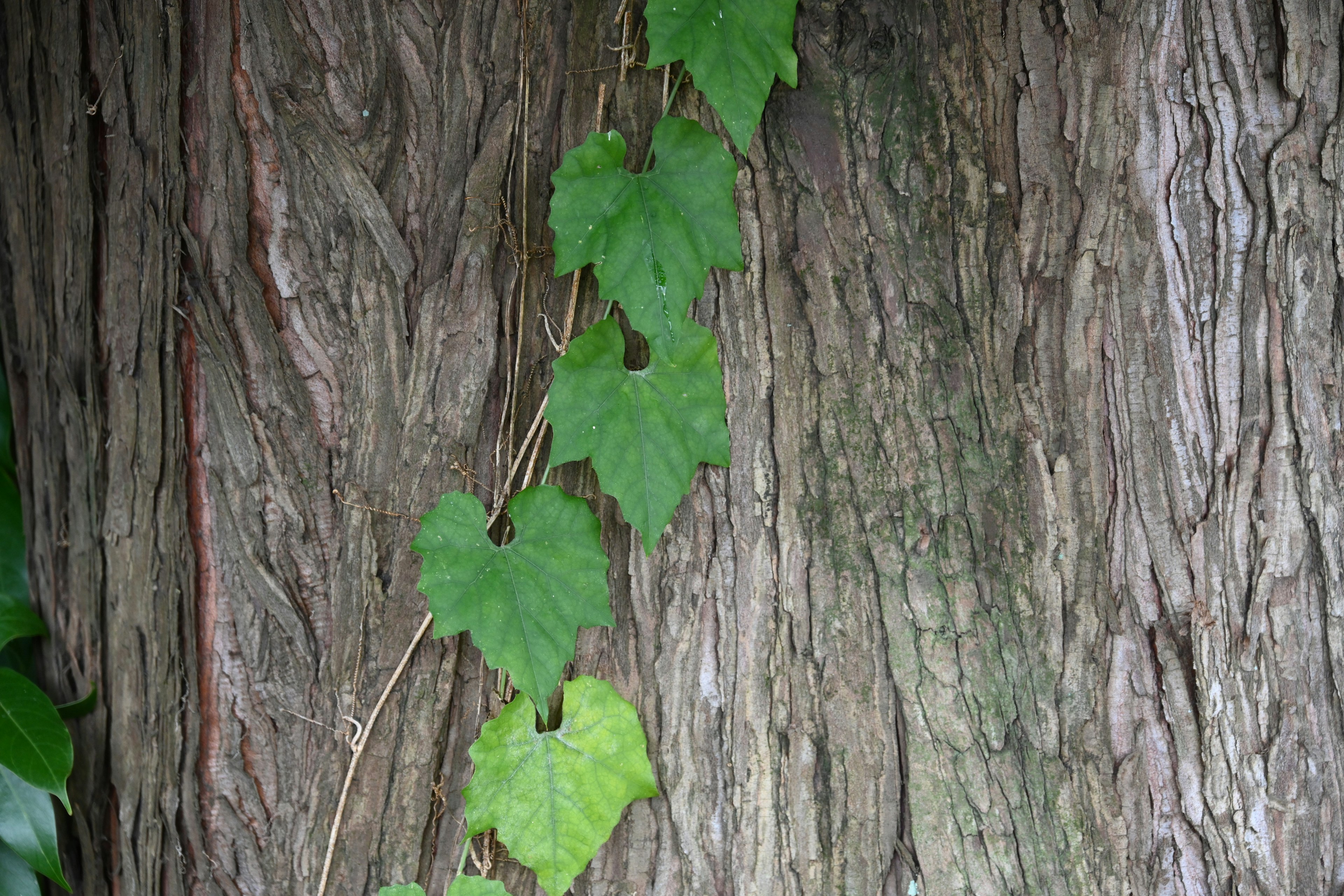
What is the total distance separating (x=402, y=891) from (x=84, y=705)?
0.67m

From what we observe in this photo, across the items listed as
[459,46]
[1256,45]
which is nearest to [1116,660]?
[1256,45]

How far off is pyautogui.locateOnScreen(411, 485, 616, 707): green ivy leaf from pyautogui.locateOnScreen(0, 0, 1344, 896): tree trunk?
75mm

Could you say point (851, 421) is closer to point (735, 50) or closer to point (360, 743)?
point (735, 50)

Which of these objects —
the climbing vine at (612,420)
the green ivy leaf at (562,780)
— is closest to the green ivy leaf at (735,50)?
the climbing vine at (612,420)

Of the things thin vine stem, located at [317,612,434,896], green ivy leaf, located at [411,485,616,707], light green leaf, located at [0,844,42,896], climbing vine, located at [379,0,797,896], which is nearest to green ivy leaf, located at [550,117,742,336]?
climbing vine, located at [379,0,797,896]

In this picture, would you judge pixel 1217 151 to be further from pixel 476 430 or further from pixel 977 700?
pixel 476 430

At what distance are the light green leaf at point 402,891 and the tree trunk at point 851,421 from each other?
0.20 feet

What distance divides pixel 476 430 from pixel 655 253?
0.33 metres

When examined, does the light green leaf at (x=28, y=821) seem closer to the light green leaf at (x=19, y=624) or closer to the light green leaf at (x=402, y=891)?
the light green leaf at (x=19, y=624)

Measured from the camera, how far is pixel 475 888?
3.46 feet

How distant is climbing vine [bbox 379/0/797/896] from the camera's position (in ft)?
3.17

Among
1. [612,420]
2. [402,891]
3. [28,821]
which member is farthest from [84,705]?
[612,420]

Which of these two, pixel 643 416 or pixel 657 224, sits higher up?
pixel 657 224

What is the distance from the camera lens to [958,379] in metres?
1.02
